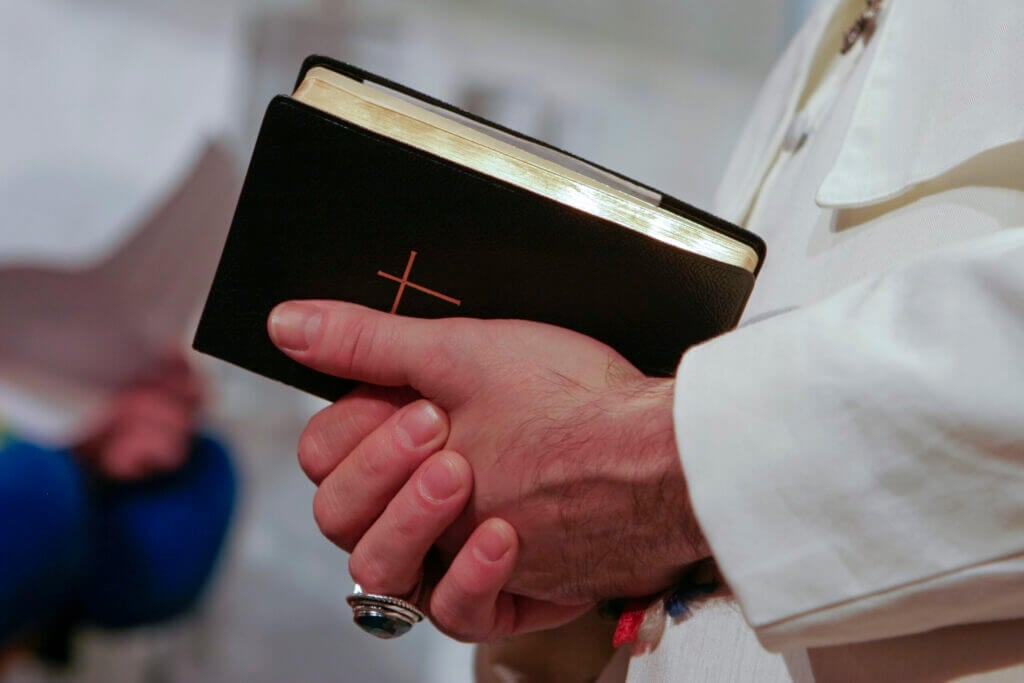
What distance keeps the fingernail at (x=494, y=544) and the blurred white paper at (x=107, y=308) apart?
3.78ft

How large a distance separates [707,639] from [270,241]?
309mm

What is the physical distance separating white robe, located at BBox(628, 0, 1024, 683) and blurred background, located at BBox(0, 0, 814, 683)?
132 centimetres

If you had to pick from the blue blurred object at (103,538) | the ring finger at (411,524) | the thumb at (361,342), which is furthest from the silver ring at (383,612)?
the blue blurred object at (103,538)

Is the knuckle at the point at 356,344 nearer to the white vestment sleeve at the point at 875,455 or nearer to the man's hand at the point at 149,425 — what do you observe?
the white vestment sleeve at the point at 875,455

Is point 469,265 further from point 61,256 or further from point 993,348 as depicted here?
point 61,256

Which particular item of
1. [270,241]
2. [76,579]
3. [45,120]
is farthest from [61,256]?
[270,241]

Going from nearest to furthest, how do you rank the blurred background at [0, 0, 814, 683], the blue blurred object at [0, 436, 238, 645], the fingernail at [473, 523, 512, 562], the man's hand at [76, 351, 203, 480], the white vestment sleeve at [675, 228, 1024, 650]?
1. the white vestment sleeve at [675, 228, 1024, 650]
2. the fingernail at [473, 523, 512, 562]
3. the blue blurred object at [0, 436, 238, 645]
4. the man's hand at [76, 351, 203, 480]
5. the blurred background at [0, 0, 814, 683]

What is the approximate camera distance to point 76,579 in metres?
1.34

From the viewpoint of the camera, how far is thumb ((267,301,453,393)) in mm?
491

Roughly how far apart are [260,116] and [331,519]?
1.55 metres

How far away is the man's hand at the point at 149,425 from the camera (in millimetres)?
1438

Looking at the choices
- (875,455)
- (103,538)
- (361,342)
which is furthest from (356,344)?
→ (103,538)

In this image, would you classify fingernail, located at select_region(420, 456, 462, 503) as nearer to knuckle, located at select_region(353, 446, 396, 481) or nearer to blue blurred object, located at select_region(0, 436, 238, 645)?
knuckle, located at select_region(353, 446, 396, 481)

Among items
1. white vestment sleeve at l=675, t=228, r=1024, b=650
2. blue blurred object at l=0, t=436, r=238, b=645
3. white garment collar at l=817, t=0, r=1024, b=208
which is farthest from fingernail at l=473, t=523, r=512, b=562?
blue blurred object at l=0, t=436, r=238, b=645
